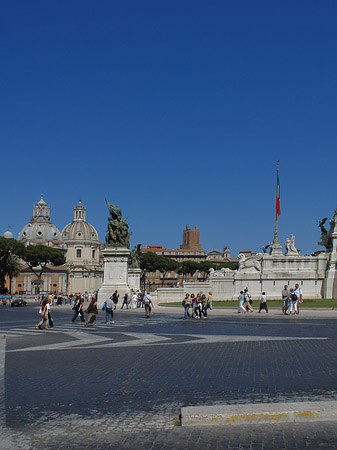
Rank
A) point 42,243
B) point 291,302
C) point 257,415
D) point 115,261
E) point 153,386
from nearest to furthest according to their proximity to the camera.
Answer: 1. point 257,415
2. point 153,386
3. point 291,302
4. point 115,261
5. point 42,243

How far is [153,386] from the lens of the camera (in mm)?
8727

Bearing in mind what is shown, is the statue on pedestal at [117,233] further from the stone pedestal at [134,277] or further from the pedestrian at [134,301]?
the stone pedestal at [134,277]

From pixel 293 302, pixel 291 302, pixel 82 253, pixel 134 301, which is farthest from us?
pixel 82 253

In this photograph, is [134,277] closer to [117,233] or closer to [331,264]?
[117,233]

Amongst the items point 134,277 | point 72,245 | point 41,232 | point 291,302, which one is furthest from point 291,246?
point 41,232

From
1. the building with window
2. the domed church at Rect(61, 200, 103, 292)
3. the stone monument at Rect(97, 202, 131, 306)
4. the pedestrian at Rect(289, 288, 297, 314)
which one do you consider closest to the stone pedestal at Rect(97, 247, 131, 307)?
the stone monument at Rect(97, 202, 131, 306)

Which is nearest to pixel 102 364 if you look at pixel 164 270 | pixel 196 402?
pixel 196 402

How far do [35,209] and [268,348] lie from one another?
581ft

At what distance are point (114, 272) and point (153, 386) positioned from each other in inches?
1135

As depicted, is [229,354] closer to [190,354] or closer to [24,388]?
[190,354]

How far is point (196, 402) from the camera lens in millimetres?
7469

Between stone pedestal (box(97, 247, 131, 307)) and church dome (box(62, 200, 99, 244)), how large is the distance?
13162cm

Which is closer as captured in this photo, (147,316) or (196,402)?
(196,402)

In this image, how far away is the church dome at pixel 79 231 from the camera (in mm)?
169000
